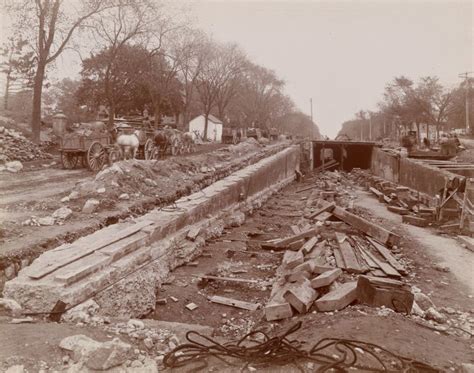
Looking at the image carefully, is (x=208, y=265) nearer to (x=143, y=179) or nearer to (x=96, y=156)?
(x=143, y=179)

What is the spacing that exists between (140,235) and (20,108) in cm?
3564

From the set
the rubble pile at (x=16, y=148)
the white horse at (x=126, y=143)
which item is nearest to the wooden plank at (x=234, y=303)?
the white horse at (x=126, y=143)

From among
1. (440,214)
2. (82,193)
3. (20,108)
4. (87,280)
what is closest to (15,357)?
(87,280)

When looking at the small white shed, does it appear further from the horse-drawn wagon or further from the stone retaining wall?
the stone retaining wall

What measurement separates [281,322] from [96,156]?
12063 millimetres

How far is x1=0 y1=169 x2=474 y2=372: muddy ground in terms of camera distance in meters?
4.05

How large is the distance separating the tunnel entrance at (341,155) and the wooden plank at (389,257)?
23.4 meters

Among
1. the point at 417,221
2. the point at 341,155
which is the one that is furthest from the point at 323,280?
the point at 341,155

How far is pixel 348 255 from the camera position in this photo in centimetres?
768

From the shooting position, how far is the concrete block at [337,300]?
5344mm

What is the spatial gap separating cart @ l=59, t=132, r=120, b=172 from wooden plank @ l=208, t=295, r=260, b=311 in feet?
32.8

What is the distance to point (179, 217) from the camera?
28.3 feet

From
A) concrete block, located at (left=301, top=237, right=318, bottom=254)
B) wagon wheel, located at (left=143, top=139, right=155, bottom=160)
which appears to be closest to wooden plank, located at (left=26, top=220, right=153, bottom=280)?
concrete block, located at (left=301, top=237, right=318, bottom=254)

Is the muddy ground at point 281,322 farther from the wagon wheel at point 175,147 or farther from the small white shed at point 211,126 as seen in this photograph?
the small white shed at point 211,126
